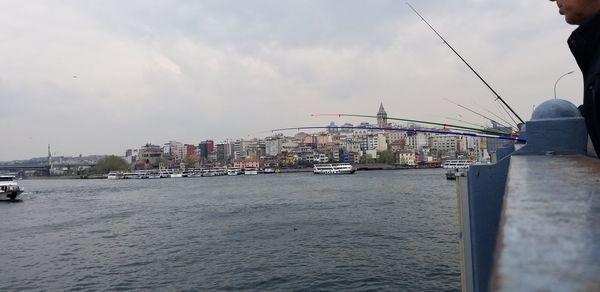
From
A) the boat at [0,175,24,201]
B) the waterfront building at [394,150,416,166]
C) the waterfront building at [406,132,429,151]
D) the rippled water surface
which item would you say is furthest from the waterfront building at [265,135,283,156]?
the rippled water surface

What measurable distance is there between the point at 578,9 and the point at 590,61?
0.20 metres

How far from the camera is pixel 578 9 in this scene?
68.5 inches

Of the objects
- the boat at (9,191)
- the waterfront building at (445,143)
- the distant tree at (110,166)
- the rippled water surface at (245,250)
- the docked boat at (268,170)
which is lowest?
the docked boat at (268,170)

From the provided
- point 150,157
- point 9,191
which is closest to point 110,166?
point 150,157

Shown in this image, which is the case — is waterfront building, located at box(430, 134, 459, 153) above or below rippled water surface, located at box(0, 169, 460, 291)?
above

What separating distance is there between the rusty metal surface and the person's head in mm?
818

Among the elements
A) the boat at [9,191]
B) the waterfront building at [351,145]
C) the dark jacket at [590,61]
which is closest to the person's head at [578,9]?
the dark jacket at [590,61]

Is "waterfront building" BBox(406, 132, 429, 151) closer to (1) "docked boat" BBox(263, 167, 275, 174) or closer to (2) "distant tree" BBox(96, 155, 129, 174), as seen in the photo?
(1) "docked boat" BBox(263, 167, 275, 174)

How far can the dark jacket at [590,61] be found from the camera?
1615mm

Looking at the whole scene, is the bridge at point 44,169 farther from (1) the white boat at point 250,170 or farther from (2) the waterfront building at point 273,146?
(1) the white boat at point 250,170

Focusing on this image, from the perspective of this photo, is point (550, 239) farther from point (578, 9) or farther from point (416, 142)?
point (416, 142)

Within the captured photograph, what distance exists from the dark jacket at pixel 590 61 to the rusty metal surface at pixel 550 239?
54 cm

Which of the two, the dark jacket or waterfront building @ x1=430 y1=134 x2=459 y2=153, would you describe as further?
waterfront building @ x1=430 y1=134 x2=459 y2=153

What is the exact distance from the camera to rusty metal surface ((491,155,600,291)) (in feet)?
2.01
